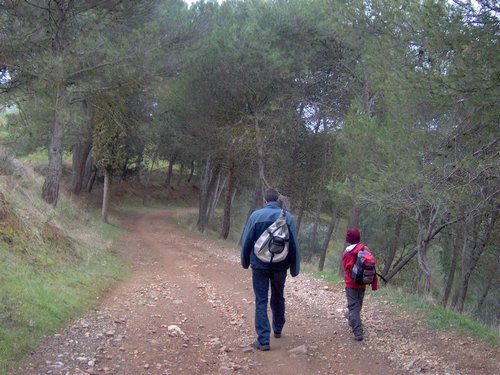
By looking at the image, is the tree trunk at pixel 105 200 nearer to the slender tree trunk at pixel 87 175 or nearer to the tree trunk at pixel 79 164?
the tree trunk at pixel 79 164

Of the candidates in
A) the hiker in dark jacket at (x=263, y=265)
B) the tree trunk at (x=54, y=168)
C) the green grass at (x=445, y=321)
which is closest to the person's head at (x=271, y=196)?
the hiker in dark jacket at (x=263, y=265)

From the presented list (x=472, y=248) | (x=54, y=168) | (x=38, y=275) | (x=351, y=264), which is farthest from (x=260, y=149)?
(x=351, y=264)

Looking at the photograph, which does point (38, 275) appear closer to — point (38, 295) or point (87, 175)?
point (38, 295)

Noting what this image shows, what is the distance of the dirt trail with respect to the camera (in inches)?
195

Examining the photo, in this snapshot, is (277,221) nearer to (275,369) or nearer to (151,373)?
(275,369)

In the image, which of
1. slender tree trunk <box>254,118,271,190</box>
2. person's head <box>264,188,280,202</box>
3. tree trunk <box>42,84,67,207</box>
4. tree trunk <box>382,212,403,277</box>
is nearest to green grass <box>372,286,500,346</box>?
person's head <box>264,188,280,202</box>

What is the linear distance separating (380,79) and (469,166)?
3.80 metres

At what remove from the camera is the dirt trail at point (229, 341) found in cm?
495

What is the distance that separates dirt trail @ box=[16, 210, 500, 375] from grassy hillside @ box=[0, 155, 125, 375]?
0.82ft

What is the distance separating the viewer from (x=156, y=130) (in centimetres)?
2447

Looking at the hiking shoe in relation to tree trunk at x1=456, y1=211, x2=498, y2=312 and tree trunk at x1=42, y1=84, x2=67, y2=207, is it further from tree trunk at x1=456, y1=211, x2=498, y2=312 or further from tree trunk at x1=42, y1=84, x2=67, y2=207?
tree trunk at x1=456, y1=211, x2=498, y2=312

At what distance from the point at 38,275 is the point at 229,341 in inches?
131

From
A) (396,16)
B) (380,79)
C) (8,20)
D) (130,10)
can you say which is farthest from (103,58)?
(396,16)

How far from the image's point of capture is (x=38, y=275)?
24.5 ft
